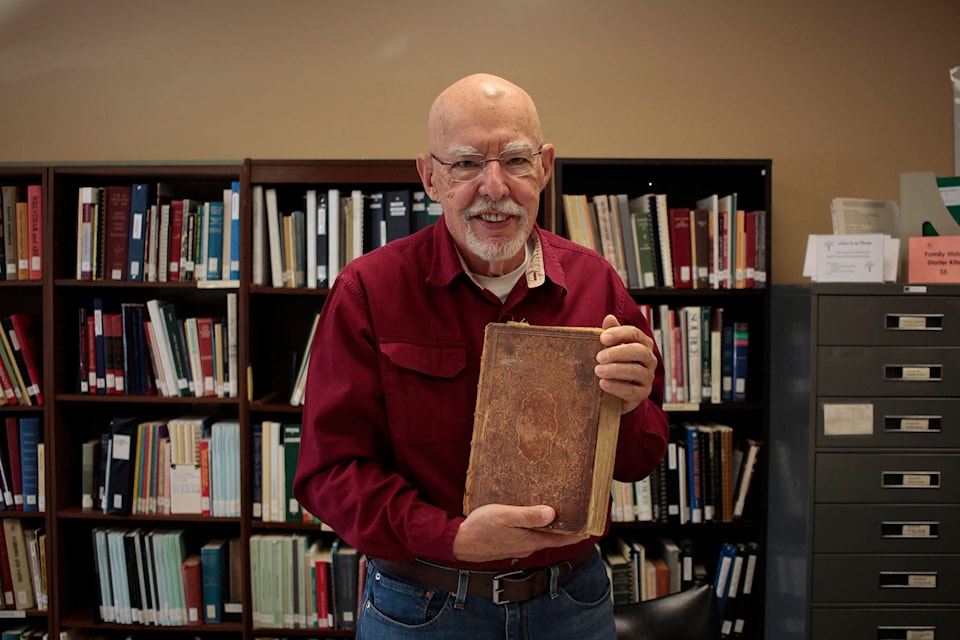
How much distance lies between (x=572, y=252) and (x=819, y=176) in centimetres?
186

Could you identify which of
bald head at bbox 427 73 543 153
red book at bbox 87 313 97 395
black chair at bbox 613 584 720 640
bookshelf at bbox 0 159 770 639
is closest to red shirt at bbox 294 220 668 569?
bald head at bbox 427 73 543 153

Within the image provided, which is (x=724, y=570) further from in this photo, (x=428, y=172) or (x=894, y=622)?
(x=428, y=172)

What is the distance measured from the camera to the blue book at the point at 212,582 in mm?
2262

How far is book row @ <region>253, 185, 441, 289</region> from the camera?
223 cm

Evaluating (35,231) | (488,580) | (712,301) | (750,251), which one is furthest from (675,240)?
(35,231)

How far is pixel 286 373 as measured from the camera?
2.52 meters

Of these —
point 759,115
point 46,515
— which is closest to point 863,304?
point 759,115

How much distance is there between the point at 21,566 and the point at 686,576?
2461mm

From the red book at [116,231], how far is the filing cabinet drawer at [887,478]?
2473 millimetres

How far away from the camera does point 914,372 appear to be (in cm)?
195

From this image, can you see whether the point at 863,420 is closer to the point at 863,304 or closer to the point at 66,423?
the point at 863,304

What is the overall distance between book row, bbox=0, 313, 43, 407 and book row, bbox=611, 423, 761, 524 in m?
2.16

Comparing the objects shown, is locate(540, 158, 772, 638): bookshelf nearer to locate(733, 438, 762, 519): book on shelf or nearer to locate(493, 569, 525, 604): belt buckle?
locate(733, 438, 762, 519): book on shelf

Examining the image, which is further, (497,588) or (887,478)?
(887,478)
